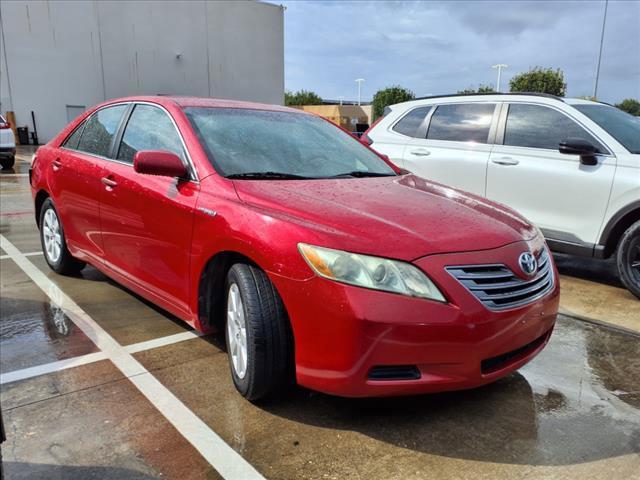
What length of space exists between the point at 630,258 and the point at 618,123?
4.61 feet

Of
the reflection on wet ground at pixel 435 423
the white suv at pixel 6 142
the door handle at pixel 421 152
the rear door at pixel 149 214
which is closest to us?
the reflection on wet ground at pixel 435 423

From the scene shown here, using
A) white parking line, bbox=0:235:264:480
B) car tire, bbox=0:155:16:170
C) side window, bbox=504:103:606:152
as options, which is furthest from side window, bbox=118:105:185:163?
car tire, bbox=0:155:16:170

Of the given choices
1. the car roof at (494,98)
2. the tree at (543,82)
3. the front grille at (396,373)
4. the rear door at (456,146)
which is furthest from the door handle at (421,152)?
the tree at (543,82)

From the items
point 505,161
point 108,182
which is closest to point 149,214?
point 108,182

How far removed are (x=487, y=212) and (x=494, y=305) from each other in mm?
776

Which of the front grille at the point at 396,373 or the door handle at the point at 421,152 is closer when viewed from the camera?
the front grille at the point at 396,373

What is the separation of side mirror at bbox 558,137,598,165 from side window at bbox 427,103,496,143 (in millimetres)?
984

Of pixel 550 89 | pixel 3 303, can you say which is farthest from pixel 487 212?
pixel 550 89

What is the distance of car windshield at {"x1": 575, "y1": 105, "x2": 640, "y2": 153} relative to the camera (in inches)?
192

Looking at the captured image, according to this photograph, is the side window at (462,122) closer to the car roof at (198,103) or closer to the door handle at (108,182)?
the car roof at (198,103)

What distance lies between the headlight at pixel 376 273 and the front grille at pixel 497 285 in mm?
149

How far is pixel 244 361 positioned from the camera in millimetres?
2727

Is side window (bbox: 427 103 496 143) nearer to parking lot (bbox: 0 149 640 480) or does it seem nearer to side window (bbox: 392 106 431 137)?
side window (bbox: 392 106 431 137)

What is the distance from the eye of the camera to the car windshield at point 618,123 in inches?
192
